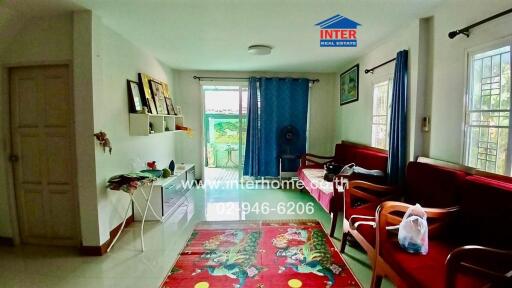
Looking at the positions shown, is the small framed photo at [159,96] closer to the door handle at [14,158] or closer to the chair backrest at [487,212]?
the door handle at [14,158]

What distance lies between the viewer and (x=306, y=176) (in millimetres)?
3750

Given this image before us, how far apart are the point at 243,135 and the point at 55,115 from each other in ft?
10.7

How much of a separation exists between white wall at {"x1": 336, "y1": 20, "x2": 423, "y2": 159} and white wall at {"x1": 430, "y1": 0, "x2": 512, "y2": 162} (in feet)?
0.51

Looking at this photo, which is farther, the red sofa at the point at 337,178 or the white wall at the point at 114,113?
the red sofa at the point at 337,178

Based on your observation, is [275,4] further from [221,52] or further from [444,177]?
[444,177]

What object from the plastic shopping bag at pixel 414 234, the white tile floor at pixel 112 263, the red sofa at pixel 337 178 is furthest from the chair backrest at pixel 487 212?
the red sofa at pixel 337 178

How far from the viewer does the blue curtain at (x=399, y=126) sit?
258 centimetres

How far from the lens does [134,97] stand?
10.4 ft

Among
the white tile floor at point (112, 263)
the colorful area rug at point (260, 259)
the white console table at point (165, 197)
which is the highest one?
the white console table at point (165, 197)

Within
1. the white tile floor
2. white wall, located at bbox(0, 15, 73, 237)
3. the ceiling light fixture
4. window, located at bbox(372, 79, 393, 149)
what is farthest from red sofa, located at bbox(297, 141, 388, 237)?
white wall, located at bbox(0, 15, 73, 237)

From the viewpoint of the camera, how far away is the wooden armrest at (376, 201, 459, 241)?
168cm

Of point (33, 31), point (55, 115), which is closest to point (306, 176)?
point (55, 115)

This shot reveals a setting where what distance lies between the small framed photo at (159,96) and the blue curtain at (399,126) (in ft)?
10.4

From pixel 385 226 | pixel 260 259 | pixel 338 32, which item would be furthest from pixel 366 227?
pixel 338 32
